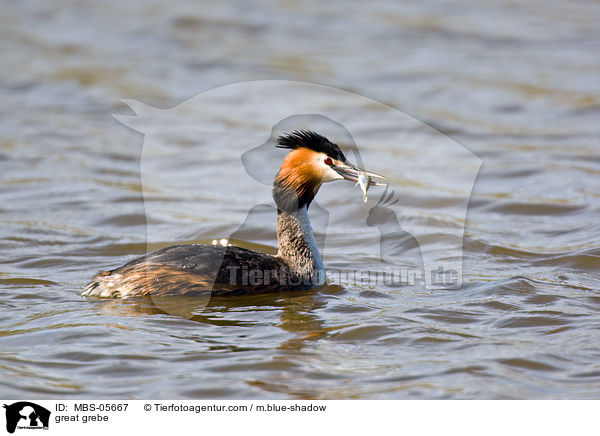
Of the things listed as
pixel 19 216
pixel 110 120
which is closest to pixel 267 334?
pixel 19 216

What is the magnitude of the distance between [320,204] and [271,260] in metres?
3.29

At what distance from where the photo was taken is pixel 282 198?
7641 mm

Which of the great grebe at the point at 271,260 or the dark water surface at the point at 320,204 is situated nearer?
the dark water surface at the point at 320,204

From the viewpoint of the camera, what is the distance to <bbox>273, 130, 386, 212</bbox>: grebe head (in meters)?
7.33

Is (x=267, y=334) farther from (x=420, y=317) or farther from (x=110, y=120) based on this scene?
(x=110, y=120)

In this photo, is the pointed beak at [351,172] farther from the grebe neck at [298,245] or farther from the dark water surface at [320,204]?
the dark water surface at [320,204]

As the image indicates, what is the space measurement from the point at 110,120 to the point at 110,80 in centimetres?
221
